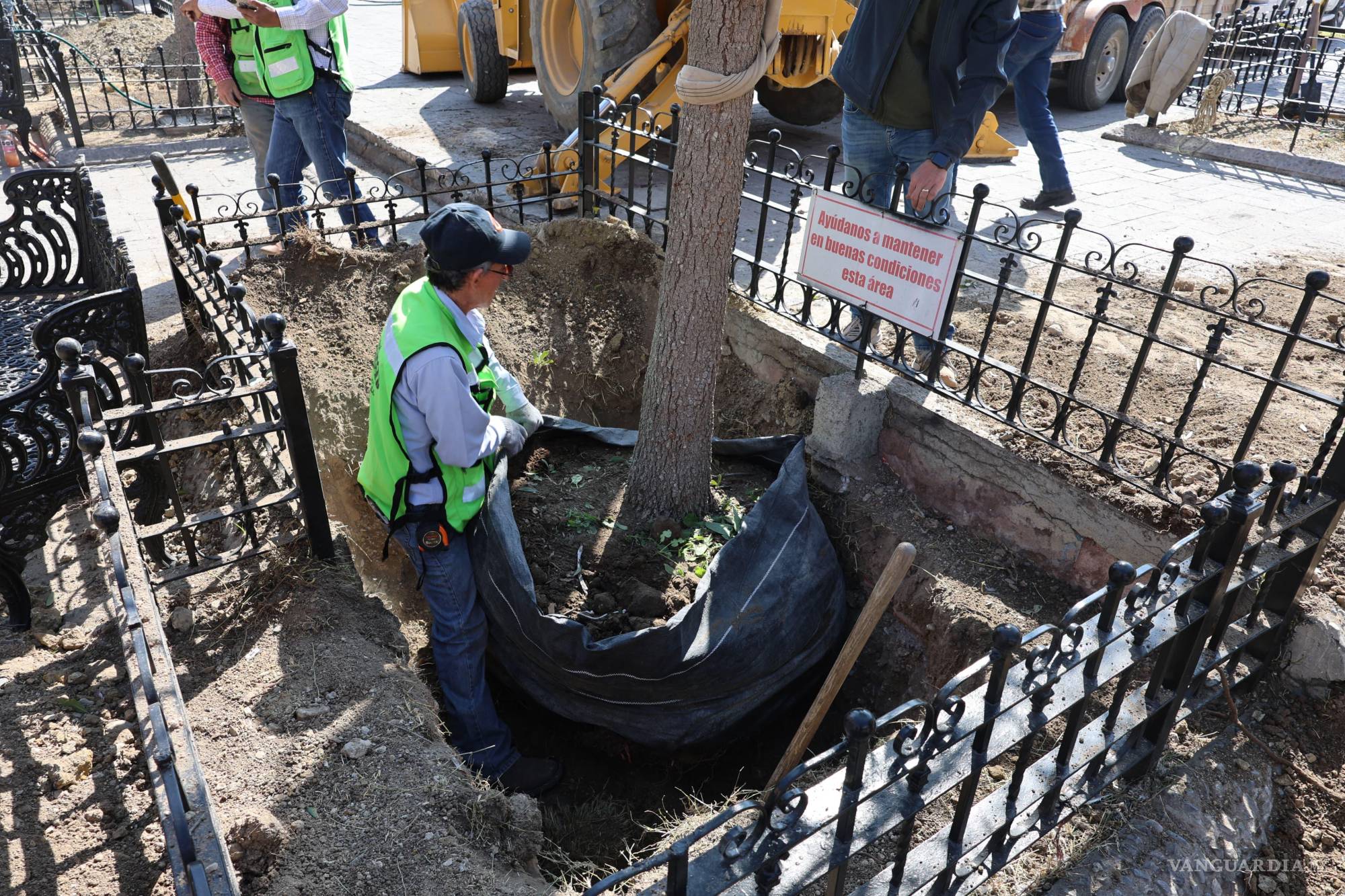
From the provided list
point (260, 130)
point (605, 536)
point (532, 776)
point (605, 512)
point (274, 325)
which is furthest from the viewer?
point (260, 130)

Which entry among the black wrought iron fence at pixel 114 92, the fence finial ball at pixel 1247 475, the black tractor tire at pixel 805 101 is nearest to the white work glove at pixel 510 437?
the fence finial ball at pixel 1247 475

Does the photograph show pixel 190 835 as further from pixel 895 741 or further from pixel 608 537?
pixel 608 537

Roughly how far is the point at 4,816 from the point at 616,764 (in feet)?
6.20

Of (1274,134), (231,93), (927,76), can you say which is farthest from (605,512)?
→ (1274,134)

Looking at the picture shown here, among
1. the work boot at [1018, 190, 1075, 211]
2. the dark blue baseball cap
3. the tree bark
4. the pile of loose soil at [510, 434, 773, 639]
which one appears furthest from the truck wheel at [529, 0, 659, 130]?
the tree bark

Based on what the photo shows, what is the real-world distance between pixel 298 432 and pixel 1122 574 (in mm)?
2433

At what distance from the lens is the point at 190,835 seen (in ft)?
5.00

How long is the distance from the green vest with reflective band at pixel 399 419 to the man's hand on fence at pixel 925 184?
188 centimetres

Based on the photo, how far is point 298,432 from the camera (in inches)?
114

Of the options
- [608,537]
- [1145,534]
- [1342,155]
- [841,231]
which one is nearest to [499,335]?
[608,537]

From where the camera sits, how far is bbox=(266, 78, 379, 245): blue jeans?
16.5 ft

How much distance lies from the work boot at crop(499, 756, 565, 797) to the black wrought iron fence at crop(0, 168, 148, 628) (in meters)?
1.76

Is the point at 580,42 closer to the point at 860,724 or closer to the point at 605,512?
the point at 605,512

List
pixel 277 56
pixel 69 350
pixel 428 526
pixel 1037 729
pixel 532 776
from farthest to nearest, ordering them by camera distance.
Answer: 1. pixel 277 56
2. pixel 532 776
3. pixel 428 526
4. pixel 69 350
5. pixel 1037 729
